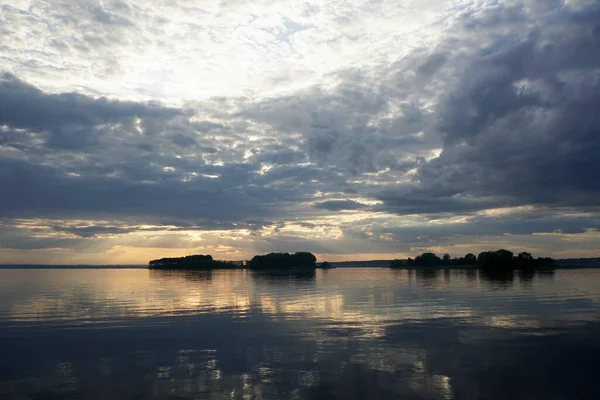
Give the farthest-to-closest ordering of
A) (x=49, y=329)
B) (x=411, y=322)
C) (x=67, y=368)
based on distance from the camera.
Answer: (x=411, y=322), (x=49, y=329), (x=67, y=368)

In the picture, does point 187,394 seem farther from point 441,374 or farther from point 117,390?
point 441,374

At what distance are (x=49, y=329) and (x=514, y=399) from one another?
42403mm

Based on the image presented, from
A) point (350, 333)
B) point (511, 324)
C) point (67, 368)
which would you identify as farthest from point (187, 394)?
point (511, 324)

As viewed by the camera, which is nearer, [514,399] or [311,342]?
[514,399]

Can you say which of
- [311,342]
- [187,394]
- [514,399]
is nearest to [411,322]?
[311,342]

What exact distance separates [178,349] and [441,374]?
19992mm

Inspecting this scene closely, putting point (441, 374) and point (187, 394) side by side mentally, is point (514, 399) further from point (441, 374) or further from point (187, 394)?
point (187, 394)

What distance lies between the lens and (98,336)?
1628 inches

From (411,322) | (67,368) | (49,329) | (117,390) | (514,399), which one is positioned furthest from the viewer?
(411,322)

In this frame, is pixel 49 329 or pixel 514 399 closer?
pixel 514 399

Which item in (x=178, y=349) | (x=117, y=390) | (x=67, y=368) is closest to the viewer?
(x=117, y=390)

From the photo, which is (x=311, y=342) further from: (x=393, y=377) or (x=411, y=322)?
(x=411, y=322)

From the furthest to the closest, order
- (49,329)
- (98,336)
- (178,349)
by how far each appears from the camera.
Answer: (49,329) < (98,336) < (178,349)

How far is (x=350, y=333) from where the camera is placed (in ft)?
137
